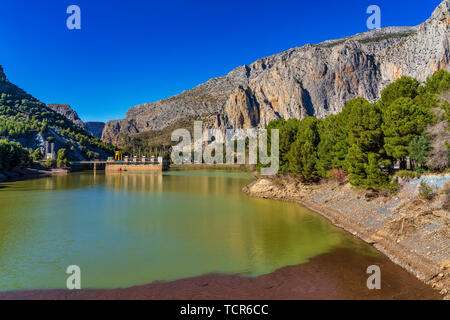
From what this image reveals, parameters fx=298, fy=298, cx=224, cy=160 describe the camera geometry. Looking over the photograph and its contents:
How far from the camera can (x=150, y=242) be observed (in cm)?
2264

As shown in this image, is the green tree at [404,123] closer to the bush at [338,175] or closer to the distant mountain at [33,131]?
the bush at [338,175]

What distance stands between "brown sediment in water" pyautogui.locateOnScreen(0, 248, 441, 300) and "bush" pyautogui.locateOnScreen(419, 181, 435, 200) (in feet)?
25.5

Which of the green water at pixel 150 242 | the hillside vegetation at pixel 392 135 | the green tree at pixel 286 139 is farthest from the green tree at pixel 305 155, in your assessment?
the green water at pixel 150 242

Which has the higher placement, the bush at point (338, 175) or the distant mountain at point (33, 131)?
the distant mountain at point (33, 131)

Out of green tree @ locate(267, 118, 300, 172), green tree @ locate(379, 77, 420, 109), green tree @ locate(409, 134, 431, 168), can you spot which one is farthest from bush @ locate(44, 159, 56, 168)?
green tree @ locate(409, 134, 431, 168)

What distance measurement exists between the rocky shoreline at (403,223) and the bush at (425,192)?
0.44 metres

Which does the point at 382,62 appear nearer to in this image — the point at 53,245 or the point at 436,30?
the point at 436,30

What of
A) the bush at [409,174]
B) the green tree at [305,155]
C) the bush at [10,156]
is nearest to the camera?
the bush at [409,174]

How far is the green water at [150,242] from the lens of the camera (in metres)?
16.6

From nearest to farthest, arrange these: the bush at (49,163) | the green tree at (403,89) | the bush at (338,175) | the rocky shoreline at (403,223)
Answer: the rocky shoreline at (403,223)
the green tree at (403,89)
the bush at (338,175)
the bush at (49,163)

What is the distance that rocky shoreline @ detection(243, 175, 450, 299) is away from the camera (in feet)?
51.3

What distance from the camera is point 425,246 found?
17141mm

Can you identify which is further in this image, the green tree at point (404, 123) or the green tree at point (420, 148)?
the green tree at point (404, 123)

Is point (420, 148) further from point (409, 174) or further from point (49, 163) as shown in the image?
point (49, 163)
